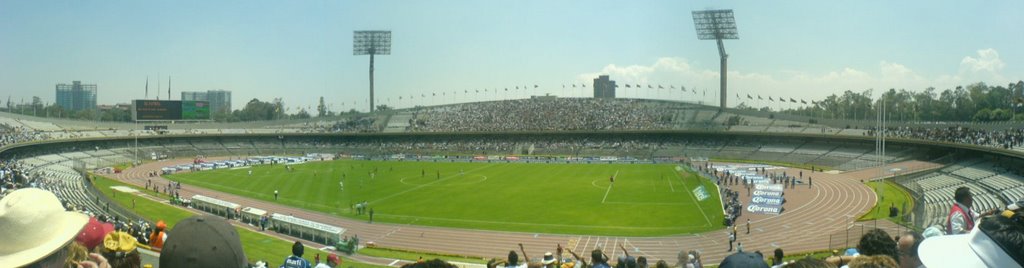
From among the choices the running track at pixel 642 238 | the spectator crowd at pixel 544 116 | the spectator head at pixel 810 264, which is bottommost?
Result: the running track at pixel 642 238

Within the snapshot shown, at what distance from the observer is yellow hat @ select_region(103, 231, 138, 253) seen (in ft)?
18.1

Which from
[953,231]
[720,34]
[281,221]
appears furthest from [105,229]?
[720,34]

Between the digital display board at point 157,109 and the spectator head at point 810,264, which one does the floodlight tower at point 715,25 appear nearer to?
the digital display board at point 157,109

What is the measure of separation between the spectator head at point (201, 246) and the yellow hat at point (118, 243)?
229 cm

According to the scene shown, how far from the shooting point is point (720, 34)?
2945 inches

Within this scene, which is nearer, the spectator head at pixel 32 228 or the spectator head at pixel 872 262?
the spectator head at pixel 32 228

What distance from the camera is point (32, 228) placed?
349 centimetres

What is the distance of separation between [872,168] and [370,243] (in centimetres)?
4263

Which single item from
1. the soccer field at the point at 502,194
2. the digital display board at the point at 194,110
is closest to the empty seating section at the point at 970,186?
the soccer field at the point at 502,194

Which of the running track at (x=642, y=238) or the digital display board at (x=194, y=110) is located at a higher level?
the digital display board at (x=194, y=110)

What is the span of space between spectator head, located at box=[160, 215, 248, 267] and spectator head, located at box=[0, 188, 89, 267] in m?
0.55

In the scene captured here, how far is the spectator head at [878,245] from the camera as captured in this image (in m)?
5.63

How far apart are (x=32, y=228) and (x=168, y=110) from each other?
81857 mm

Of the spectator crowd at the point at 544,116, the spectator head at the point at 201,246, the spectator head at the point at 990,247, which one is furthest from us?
the spectator crowd at the point at 544,116
